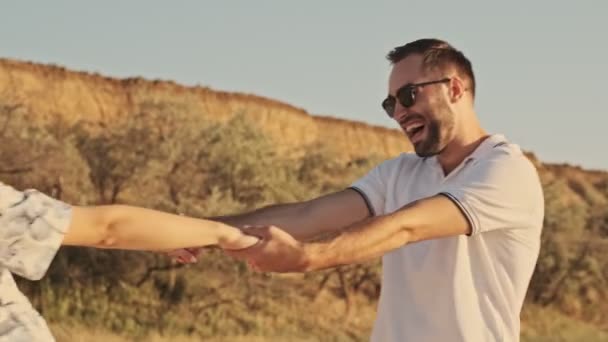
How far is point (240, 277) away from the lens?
23.7 m

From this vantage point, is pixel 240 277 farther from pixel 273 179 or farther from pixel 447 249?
pixel 447 249

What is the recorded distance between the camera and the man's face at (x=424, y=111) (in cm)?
457

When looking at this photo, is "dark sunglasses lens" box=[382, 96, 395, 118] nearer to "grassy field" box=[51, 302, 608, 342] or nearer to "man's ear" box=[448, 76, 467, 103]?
"man's ear" box=[448, 76, 467, 103]

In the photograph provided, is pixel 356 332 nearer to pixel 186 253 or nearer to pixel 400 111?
pixel 186 253

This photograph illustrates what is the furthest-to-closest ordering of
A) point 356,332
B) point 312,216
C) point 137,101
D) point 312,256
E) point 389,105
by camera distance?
point 137,101 → point 356,332 → point 312,216 → point 389,105 → point 312,256

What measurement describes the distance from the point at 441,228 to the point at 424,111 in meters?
0.56

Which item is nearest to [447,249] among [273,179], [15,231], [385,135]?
[15,231]

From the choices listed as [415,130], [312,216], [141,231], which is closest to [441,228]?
[415,130]

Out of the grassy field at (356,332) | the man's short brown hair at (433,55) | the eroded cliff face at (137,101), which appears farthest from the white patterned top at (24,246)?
the eroded cliff face at (137,101)

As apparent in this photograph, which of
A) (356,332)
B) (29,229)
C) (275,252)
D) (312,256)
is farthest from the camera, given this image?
(356,332)

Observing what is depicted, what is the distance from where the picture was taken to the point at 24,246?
333cm

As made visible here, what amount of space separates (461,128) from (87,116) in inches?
2103

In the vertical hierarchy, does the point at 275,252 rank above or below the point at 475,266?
above

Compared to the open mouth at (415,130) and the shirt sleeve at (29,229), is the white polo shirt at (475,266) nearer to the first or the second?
the open mouth at (415,130)
